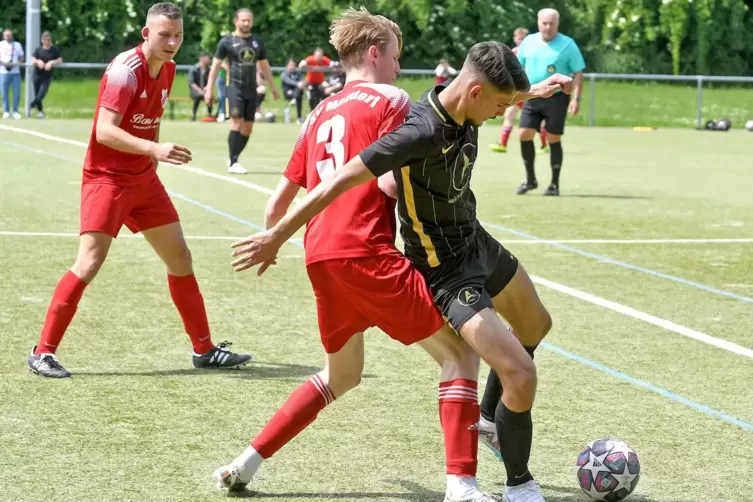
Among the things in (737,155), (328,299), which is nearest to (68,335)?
(328,299)

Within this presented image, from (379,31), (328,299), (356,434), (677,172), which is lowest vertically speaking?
(677,172)

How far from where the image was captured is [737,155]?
77.6 ft

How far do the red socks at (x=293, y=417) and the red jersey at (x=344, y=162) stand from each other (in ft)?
1.77

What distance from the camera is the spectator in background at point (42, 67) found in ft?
100

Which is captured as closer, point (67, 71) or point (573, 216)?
point (573, 216)

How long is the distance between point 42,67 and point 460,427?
89.8 feet

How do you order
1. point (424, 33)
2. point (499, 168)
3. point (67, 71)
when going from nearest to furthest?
point (499, 168), point (67, 71), point (424, 33)

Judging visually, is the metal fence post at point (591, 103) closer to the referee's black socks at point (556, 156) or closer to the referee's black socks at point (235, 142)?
the referee's black socks at point (235, 142)

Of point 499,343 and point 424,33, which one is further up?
point 499,343

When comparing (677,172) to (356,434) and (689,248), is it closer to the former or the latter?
(689,248)

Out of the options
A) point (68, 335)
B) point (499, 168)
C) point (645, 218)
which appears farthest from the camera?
point (499, 168)

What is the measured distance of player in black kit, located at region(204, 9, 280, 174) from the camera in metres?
17.6

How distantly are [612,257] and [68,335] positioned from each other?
5.03 metres

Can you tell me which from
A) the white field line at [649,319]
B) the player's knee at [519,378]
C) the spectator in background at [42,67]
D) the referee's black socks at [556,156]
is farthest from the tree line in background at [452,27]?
the player's knee at [519,378]
